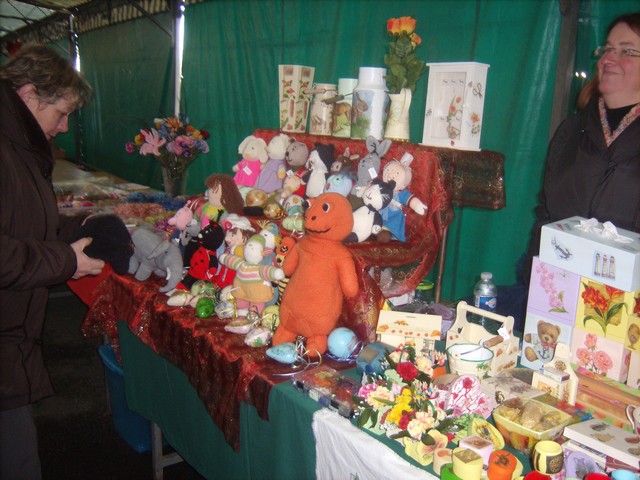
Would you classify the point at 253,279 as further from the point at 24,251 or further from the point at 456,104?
the point at 456,104

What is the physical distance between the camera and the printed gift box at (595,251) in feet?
3.71

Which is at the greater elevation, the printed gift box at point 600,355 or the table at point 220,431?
the printed gift box at point 600,355

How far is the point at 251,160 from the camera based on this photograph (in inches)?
97.0

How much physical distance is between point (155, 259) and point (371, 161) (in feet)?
3.23

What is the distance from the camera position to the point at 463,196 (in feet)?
6.09

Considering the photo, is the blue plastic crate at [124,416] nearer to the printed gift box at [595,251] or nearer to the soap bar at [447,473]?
the soap bar at [447,473]

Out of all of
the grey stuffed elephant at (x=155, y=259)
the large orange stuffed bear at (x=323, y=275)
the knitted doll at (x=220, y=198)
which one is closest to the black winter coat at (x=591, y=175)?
the large orange stuffed bear at (x=323, y=275)

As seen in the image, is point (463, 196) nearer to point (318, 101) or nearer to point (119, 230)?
point (318, 101)

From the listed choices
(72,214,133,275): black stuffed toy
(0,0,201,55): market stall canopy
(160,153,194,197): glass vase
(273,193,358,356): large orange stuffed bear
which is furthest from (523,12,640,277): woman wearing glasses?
(0,0,201,55): market stall canopy

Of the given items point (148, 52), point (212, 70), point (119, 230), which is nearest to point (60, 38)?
point (148, 52)

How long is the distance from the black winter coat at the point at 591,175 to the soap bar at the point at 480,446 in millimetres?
842

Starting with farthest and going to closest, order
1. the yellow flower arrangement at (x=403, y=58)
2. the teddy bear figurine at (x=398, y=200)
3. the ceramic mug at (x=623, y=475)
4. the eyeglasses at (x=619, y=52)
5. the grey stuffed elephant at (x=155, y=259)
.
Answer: the grey stuffed elephant at (x=155, y=259)
the yellow flower arrangement at (x=403, y=58)
the teddy bear figurine at (x=398, y=200)
the eyeglasses at (x=619, y=52)
the ceramic mug at (x=623, y=475)

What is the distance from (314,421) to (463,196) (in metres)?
0.97

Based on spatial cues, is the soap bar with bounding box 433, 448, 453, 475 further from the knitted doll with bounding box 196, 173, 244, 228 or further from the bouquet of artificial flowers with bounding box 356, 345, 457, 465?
the knitted doll with bounding box 196, 173, 244, 228
